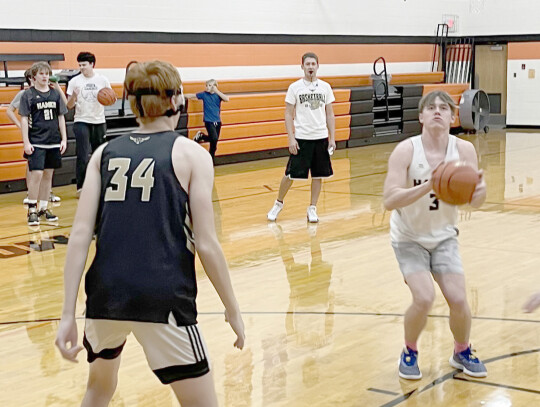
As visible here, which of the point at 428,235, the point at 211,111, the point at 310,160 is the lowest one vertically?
the point at 310,160

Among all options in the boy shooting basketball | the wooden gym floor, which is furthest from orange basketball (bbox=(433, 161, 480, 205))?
the wooden gym floor

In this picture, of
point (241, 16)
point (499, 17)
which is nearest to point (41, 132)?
point (241, 16)

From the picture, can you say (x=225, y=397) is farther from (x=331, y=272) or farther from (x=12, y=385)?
(x=331, y=272)

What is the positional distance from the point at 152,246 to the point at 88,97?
28.7 ft

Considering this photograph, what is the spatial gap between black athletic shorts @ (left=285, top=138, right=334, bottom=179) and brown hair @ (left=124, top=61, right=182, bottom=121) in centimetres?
654

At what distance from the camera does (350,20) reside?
64.0 feet

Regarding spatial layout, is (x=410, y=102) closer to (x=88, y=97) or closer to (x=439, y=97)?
(x=88, y=97)

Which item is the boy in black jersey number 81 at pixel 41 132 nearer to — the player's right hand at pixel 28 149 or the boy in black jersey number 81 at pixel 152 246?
the player's right hand at pixel 28 149

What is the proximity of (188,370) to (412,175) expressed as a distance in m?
2.11

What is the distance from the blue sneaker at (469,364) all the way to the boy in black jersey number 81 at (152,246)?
2.18 metres

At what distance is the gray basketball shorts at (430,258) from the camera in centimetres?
464

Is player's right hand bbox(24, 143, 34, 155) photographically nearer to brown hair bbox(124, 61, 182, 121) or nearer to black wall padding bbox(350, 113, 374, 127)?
brown hair bbox(124, 61, 182, 121)

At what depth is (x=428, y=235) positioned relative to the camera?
467 cm

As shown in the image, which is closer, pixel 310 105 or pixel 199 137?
pixel 310 105
